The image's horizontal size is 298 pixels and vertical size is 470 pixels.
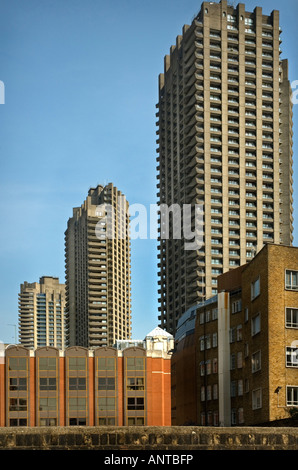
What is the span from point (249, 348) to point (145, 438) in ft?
151

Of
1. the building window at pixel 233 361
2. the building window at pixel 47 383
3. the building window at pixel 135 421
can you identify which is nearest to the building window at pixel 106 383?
the building window at pixel 135 421

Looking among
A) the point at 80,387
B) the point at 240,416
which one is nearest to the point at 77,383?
the point at 80,387

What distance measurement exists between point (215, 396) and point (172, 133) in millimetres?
109282

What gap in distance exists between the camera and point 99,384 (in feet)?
366

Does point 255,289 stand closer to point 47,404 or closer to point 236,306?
point 236,306

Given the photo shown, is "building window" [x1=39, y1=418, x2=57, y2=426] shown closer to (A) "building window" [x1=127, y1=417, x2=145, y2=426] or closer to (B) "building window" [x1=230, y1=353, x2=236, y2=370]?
(A) "building window" [x1=127, y1=417, x2=145, y2=426]

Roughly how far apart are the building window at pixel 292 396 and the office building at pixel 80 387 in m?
51.7

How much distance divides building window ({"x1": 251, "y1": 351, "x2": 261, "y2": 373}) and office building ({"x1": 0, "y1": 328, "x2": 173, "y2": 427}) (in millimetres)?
45013

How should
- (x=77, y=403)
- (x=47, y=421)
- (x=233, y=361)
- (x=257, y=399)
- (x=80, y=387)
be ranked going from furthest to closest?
(x=80, y=387), (x=77, y=403), (x=47, y=421), (x=233, y=361), (x=257, y=399)

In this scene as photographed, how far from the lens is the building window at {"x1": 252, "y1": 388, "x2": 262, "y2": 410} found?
67.1m

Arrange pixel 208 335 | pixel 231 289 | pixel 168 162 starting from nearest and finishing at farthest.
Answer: pixel 231 289, pixel 208 335, pixel 168 162

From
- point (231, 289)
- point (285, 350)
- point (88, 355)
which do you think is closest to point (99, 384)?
point (88, 355)

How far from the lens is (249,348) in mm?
73312
